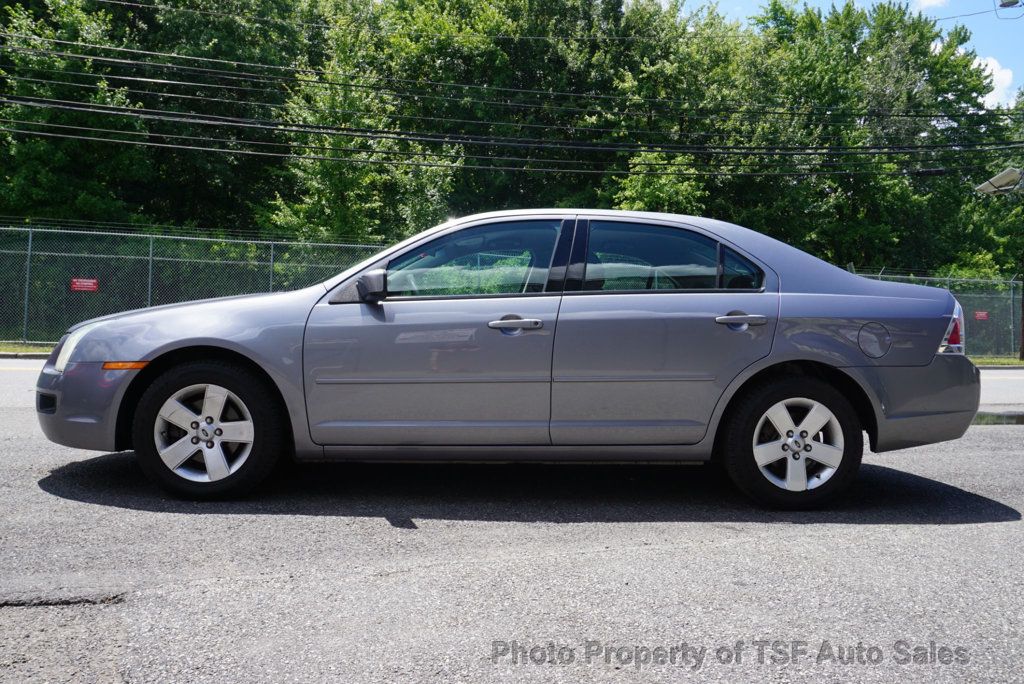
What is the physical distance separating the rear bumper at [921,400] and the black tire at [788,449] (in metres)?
0.21

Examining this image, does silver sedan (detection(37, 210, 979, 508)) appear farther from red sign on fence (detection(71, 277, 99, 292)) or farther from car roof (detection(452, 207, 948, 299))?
red sign on fence (detection(71, 277, 99, 292))

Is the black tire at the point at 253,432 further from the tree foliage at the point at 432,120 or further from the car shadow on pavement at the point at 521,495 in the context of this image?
the tree foliage at the point at 432,120

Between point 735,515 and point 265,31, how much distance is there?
3700 cm

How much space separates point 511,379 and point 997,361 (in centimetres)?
2429

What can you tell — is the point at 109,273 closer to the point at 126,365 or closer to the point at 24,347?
the point at 24,347

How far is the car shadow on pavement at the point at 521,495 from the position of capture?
4.80 metres

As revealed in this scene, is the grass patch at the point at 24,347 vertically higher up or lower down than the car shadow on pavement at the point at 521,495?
lower down

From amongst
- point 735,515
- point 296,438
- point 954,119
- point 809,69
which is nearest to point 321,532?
point 296,438

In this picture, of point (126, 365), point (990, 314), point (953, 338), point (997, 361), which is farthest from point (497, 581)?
point (990, 314)

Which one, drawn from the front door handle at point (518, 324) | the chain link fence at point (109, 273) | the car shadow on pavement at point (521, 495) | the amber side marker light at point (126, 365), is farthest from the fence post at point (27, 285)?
the front door handle at point (518, 324)

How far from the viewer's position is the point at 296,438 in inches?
193

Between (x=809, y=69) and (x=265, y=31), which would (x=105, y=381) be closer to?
(x=265, y=31)

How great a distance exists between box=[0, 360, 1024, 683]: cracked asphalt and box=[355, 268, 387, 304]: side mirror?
3.71 feet

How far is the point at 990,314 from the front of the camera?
Answer: 25.8 metres
